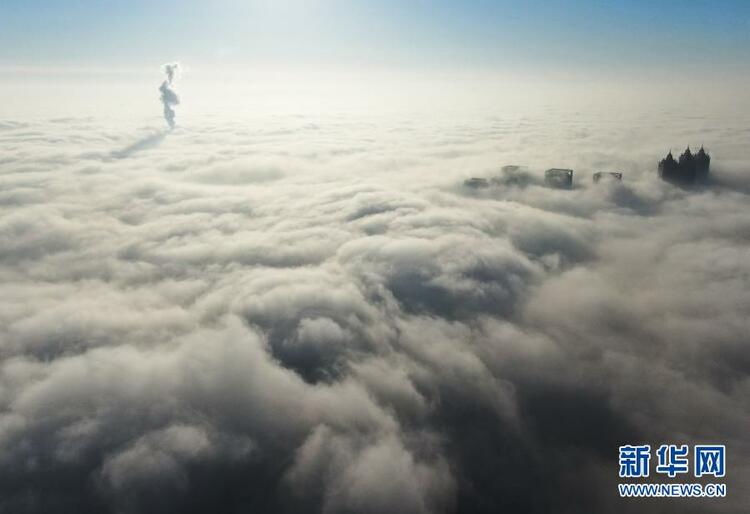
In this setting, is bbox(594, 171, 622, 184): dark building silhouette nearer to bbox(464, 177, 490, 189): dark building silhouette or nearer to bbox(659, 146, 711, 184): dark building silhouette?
bbox(659, 146, 711, 184): dark building silhouette

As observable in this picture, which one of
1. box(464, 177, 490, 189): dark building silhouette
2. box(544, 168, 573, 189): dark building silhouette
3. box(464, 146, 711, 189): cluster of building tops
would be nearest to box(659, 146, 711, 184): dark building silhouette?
box(464, 146, 711, 189): cluster of building tops

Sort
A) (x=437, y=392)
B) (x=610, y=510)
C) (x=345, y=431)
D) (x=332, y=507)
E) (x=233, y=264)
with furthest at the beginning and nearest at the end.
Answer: (x=233, y=264) → (x=437, y=392) → (x=345, y=431) → (x=610, y=510) → (x=332, y=507)

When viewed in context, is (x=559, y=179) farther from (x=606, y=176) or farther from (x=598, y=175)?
(x=606, y=176)

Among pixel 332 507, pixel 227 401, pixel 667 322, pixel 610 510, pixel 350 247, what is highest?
pixel 350 247

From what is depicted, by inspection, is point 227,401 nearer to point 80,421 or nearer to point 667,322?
point 80,421

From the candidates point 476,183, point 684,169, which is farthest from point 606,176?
point 476,183

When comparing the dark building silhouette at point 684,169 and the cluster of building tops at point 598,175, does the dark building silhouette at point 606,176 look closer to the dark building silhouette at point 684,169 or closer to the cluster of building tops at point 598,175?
the cluster of building tops at point 598,175

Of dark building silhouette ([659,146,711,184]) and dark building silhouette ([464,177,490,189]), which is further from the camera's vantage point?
dark building silhouette ([659,146,711,184])

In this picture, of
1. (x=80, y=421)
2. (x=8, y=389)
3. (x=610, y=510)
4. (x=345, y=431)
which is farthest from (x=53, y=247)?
(x=610, y=510)

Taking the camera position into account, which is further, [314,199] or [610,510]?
[314,199]
